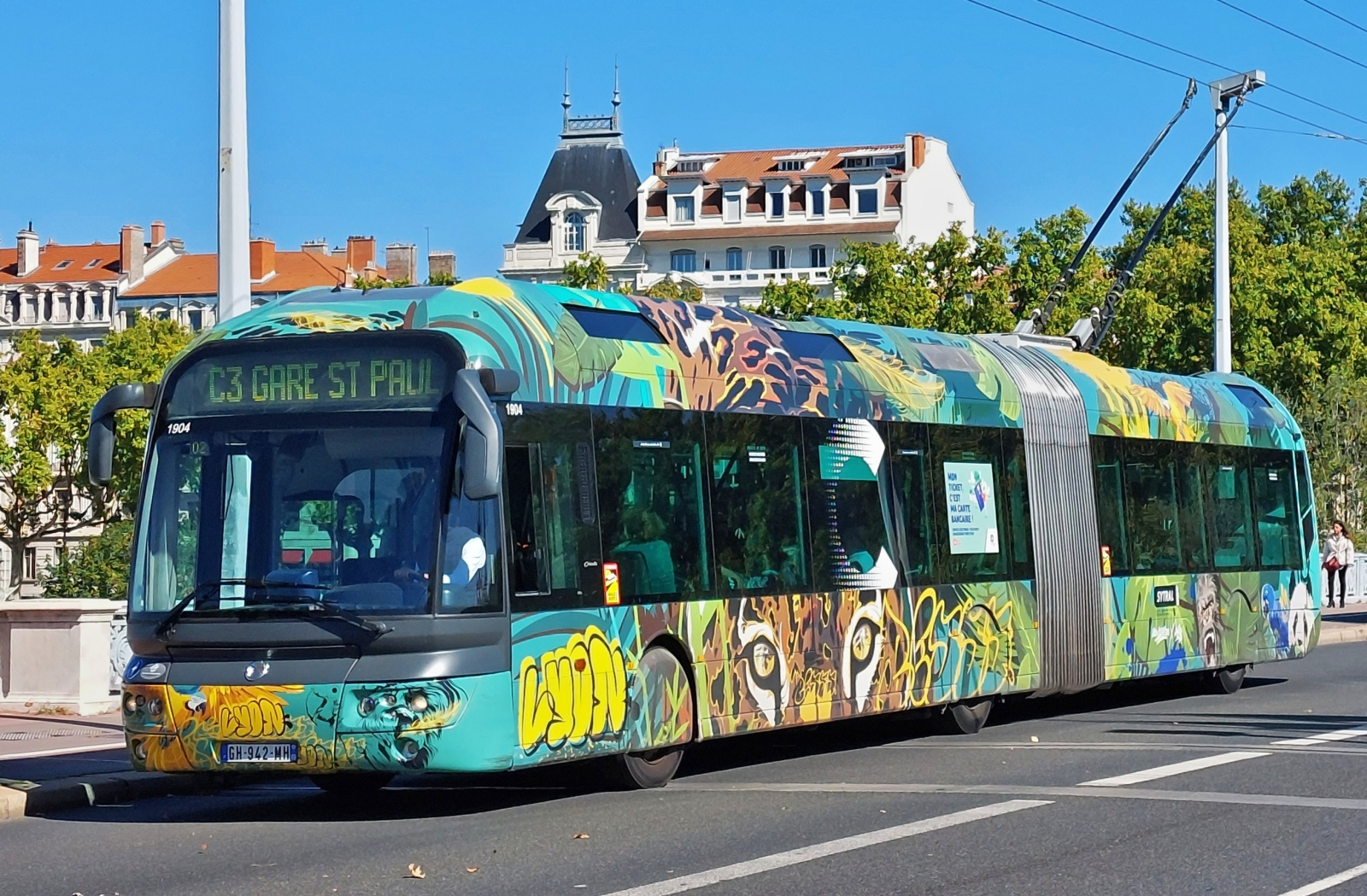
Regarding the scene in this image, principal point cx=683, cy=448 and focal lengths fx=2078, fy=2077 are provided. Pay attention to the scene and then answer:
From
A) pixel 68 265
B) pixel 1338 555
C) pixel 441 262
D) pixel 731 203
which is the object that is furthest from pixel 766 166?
pixel 1338 555

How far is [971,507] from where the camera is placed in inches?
650

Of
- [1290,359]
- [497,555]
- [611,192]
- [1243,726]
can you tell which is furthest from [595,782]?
[611,192]

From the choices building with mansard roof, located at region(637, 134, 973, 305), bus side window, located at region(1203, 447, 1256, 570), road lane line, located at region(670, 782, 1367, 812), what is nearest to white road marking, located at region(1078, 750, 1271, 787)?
road lane line, located at region(670, 782, 1367, 812)

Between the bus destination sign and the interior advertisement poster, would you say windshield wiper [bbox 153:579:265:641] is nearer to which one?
the bus destination sign

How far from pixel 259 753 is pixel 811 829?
3021 mm

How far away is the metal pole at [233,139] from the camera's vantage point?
599 inches

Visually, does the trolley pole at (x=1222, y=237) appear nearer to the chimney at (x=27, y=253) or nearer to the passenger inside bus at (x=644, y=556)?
the passenger inside bus at (x=644, y=556)

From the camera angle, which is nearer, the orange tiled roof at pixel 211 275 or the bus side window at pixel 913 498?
the bus side window at pixel 913 498

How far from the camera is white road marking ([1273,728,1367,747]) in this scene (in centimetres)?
1448

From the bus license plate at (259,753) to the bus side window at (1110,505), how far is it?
9.14 metres

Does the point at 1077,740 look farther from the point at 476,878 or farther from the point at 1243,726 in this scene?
the point at 476,878

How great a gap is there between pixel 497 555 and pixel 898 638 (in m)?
4.75

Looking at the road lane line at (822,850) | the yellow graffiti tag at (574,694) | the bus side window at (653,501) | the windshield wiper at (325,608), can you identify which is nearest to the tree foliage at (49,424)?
the bus side window at (653,501)

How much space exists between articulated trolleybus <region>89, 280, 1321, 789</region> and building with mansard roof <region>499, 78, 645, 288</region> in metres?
90.3
